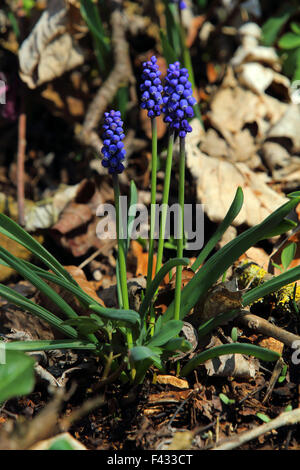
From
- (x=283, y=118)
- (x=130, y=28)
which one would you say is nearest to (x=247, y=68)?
(x=283, y=118)

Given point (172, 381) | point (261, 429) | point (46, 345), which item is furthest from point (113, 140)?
point (261, 429)

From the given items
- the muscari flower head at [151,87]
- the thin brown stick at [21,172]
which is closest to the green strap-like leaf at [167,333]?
the muscari flower head at [151,87]

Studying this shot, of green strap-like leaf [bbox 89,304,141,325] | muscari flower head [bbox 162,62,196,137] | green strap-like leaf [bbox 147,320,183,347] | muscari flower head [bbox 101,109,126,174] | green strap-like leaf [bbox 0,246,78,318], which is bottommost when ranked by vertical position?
green strap-like leaf [bbox 147,320,183,347]

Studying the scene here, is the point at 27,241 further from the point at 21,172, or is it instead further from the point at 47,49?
the point at 47,49

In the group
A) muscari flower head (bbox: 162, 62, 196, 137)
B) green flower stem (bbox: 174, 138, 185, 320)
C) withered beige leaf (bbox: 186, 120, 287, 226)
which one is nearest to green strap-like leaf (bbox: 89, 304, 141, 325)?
green flower stem (bbox: 174, 138, 185, 320)

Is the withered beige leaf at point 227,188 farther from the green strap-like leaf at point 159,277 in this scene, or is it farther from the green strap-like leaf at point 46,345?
the green strap-like leaf at point 46,345

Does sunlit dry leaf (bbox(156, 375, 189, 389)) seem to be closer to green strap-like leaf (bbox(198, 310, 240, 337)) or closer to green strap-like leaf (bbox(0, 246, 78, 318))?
green strap-like leaf (bbox(198, 310, 240, 337))
